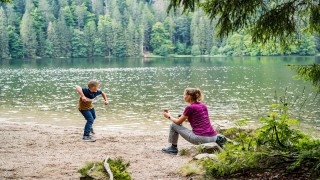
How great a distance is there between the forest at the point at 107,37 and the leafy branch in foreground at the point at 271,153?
4336 inches

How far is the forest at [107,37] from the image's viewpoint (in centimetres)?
12112

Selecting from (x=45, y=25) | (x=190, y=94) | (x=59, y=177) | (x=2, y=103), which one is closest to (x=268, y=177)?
(x=190, y=94)

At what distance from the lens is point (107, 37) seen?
451 ft

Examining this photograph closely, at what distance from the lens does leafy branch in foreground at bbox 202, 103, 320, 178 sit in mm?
5156

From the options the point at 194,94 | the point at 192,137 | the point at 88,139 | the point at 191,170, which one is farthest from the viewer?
the point at 88,139

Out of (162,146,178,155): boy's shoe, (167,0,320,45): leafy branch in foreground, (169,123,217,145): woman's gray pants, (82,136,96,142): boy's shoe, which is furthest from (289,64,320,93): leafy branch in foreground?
(82,136,96,142): boy's shoe

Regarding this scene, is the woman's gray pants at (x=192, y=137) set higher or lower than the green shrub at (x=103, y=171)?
higher

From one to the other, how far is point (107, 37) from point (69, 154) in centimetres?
13242

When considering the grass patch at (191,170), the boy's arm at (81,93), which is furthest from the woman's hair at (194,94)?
the boy's arm at (81,93)

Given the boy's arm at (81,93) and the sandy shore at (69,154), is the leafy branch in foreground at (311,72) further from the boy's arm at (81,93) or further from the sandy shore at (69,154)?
the boy's arm at (81,93)

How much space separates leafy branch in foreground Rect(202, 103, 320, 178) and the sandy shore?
3.44 ft

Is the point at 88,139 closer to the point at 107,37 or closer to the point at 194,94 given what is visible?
the point at 194,94

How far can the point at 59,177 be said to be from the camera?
20.4 feet

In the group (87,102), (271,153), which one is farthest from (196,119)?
(87,102)
